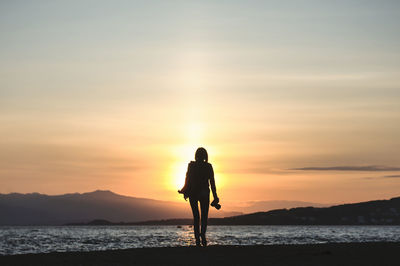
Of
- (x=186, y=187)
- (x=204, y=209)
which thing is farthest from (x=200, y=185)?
(x=204, y=209)

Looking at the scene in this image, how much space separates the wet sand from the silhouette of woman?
118 centimetres

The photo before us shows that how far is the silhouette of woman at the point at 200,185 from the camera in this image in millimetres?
18672

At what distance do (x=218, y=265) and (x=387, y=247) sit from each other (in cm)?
642

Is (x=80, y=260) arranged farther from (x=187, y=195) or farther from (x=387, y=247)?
(x=387, y=247)

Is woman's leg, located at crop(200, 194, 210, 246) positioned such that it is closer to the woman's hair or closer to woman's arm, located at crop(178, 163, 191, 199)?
woman's arm, located at crop(178, 163, 191, 199)

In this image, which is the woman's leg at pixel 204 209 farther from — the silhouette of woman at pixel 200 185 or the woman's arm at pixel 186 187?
the woman's arm at pixel 186 187

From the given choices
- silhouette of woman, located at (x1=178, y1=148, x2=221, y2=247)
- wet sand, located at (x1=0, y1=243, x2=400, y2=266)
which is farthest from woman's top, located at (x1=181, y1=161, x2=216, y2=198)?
wet sand, located at (x1=0, y1=243, x2=400, y2=266)

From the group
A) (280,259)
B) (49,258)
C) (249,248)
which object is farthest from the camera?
(249,248)

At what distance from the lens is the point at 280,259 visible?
15477mm

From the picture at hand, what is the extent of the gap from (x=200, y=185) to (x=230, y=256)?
3.23 meters

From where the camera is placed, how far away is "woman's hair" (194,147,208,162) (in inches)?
739

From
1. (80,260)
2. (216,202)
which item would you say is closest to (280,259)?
(216,202)

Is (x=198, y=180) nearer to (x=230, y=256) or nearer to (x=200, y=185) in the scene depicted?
(x=200, y=185)

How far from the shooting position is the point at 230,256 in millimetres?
15938
